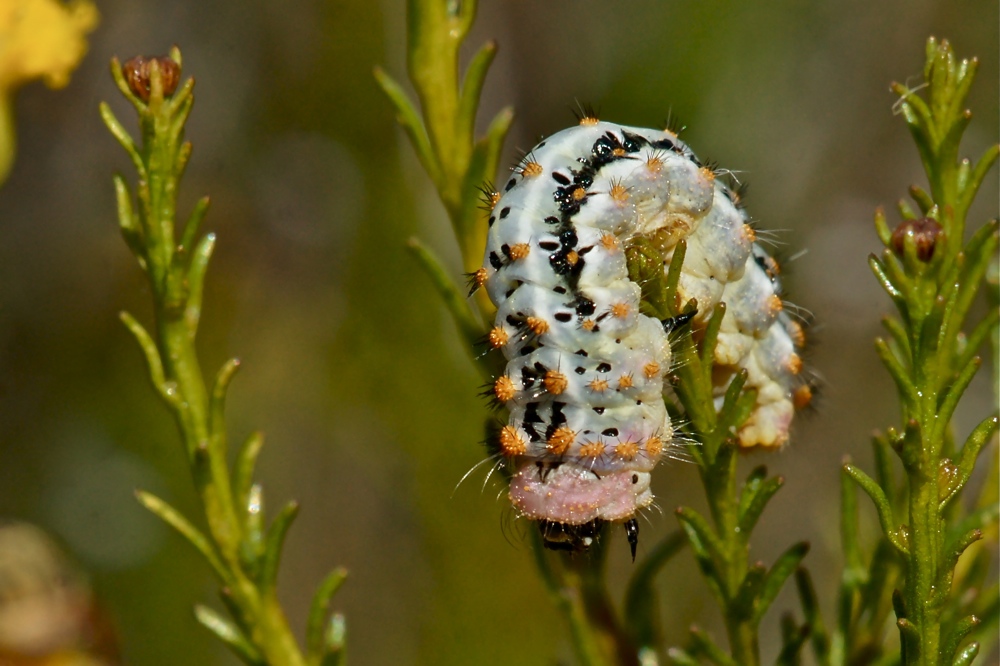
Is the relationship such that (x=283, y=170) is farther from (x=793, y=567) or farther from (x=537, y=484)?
(x=793, y=567)

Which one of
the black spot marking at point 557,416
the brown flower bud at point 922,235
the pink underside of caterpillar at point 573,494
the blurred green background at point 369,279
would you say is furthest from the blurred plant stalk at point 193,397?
the blurred green background at point 369,279

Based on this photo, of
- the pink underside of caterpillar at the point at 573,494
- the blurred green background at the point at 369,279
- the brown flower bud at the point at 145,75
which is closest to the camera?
the brown flower bud at the point at 145,75

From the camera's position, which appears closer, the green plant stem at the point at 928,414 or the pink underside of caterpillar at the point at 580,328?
the green plant stem at the point at 928,414

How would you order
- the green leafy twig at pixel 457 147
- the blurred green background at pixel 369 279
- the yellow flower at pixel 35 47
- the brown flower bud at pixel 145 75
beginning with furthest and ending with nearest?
the blurred green background at pixel 369 279
the yellow flower at pixel 35 47
the green leafy twig at pixel 457 147
the brown flower bud at pixel 145 75

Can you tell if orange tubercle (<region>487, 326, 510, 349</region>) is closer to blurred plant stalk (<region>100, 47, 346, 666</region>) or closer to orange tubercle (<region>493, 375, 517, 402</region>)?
orange tubercle (<region>493, 375, 517, 402</region>)

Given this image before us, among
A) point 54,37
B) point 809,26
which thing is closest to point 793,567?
point 54,37

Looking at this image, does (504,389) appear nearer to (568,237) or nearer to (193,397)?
(568,237)

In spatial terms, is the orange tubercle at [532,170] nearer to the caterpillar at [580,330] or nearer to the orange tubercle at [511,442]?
the caterpillar at [580,330]
